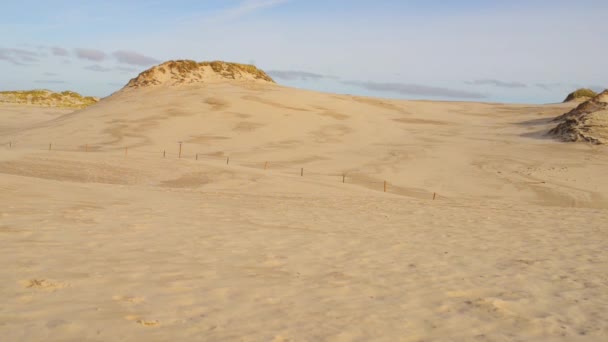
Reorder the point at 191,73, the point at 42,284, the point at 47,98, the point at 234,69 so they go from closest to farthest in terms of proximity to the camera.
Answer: the point at 42,284
the point at 191,73
the point at 234,69
the point at 47,98

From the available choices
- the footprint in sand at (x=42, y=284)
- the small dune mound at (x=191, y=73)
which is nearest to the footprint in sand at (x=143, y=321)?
the footprint in sand at (x=42, y=284)

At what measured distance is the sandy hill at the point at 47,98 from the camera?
85.7 meters

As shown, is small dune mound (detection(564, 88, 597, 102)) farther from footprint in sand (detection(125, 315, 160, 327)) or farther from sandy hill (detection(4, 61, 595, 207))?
footprint in sand (detection(125, 315, 160, 327))

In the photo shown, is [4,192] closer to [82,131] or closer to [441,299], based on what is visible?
[441,299]

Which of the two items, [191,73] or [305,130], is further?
[191,73]

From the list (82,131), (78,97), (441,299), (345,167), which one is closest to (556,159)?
(345,167)

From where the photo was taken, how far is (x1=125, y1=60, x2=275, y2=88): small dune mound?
177 ft

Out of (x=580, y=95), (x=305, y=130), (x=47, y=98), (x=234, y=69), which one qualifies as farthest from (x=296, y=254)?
(x=47, y=98)

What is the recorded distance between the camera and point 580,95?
65.4 metres

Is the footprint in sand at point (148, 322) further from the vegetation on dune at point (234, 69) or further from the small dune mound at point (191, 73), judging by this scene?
the vegetation on dune at point (234, 69)

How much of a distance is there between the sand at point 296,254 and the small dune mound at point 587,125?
7375 mm

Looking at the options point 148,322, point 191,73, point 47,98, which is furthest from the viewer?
point 47,98

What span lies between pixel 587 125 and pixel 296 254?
30.6m

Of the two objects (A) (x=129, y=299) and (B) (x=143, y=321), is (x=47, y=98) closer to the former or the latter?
(A) (x=129, y=299)
